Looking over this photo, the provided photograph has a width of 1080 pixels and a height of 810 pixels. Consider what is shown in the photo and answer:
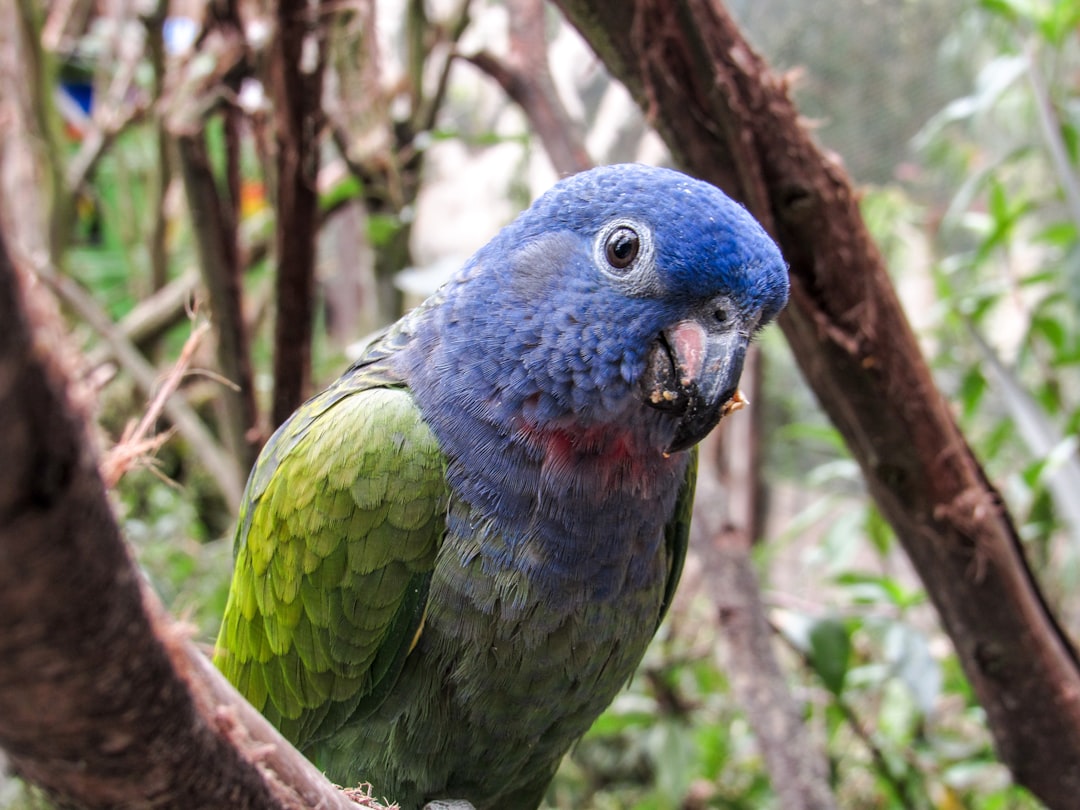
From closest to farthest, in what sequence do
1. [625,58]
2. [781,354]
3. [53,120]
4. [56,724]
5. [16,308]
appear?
1. [16,308]
2. [56,724]
3. [625,58]
4. [53,120]
5. [781,354]

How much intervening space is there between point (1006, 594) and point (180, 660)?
1.64 m

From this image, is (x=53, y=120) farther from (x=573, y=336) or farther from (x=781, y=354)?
(x=781, y=354)

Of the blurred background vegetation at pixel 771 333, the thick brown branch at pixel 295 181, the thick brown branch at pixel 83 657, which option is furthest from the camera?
the blurred background vegetation at pixel 771 333

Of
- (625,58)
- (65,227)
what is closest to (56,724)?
(625,58)

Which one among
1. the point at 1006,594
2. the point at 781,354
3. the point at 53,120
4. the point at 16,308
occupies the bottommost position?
the point at 1006,594

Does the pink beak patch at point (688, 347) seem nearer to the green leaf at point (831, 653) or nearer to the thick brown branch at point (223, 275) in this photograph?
the thick brown branch at point (223, 275)

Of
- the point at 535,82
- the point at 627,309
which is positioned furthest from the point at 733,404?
the point at 535,82

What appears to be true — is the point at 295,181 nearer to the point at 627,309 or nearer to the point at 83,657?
the point at 627,309

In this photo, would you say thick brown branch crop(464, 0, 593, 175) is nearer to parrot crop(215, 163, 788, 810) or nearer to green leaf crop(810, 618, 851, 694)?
parrot crop(215, 163, 788, 810)

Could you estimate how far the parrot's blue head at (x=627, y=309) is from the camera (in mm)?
1138

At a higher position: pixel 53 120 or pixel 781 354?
pixel 53 120

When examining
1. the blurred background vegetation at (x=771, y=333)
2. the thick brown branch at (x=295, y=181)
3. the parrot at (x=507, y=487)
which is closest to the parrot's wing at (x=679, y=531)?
the parrot at (x=507, y=487)

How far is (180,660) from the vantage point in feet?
1.99

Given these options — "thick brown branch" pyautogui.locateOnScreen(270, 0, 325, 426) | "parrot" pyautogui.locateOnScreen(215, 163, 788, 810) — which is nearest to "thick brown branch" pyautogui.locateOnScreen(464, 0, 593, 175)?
"thick brown branch" pyautogui.locateOnScreen(270, 0, 325, 426)
